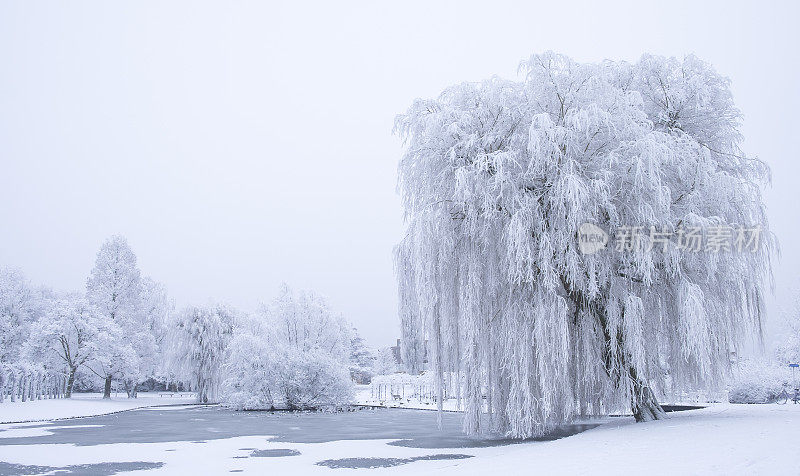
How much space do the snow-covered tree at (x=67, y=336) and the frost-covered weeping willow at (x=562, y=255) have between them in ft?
98.6

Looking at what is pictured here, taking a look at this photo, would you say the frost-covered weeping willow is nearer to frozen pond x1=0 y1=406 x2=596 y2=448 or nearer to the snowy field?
frozen pond x1=0 y1=406 x2=596 y2=448

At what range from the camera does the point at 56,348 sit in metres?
36.0

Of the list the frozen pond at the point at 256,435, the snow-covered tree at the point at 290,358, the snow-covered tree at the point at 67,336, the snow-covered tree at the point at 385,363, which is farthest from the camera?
the snow-covered tree at the point at 385,363

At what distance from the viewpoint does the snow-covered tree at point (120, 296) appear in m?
40.2

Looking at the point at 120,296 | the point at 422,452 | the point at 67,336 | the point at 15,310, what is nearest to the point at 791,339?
the point at 422,452

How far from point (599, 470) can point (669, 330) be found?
675 cm

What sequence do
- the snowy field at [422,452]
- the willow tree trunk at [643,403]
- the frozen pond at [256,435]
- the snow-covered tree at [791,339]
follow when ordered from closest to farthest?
the snowy field at [422,452]
the frozen pond at [256,435]
the willow tree trunk at [643,403]
the snow-covered tree at [791,339]

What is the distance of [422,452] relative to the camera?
38.6 feet

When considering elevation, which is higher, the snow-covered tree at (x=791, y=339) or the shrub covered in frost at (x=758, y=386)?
the snow-covered tree at (x=791, y=339)

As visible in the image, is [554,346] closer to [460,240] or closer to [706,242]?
[460,240]

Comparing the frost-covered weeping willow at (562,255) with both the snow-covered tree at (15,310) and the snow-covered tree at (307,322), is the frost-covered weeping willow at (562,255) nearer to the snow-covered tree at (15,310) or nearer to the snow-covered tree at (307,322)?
the snow-covered tree at (307,322)

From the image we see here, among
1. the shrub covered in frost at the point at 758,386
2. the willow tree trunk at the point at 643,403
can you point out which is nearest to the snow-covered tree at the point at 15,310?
the willow tree trunk at the point at 643,403

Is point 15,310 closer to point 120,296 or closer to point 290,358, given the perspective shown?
point 120,296

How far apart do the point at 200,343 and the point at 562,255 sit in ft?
108
